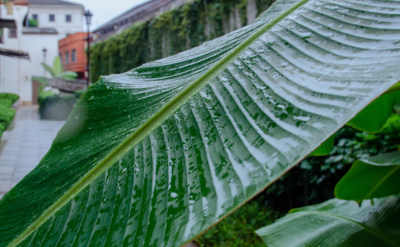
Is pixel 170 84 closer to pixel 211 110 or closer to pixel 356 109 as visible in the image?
pixel 211 110

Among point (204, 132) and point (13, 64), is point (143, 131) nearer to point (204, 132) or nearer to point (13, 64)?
point (204, 132)

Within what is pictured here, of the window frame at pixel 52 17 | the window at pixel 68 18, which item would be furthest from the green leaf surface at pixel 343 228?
the window frame at pixel 52 17

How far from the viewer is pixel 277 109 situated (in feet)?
0.94

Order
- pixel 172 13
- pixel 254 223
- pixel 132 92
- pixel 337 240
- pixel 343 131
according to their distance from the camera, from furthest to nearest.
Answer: pixel 172 13
pixel 254 223
pixel 343 131
pixel 337 240
pixel 132 92

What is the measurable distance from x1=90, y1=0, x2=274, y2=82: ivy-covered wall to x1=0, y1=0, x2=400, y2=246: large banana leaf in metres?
3.27

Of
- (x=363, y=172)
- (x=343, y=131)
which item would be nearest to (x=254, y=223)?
(x=343, y=131)

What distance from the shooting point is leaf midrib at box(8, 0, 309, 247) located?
0.29 m

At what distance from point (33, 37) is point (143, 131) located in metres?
12.9

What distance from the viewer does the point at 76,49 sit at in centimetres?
899

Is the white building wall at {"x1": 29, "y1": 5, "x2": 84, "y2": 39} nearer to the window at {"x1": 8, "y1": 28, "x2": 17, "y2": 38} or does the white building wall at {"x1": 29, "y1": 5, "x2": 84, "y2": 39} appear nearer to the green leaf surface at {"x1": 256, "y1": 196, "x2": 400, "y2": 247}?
the window at {"x1": 8, "y1": 28, "x2": 17, "y2": 38}

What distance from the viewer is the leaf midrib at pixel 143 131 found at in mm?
292

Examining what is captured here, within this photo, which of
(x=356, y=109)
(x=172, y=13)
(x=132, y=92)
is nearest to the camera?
(x=356, y=109)

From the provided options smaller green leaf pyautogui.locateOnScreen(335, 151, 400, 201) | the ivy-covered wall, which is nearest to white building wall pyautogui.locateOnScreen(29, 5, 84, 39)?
the ivy-covered wall

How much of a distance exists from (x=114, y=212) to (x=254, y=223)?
2.80 meters
